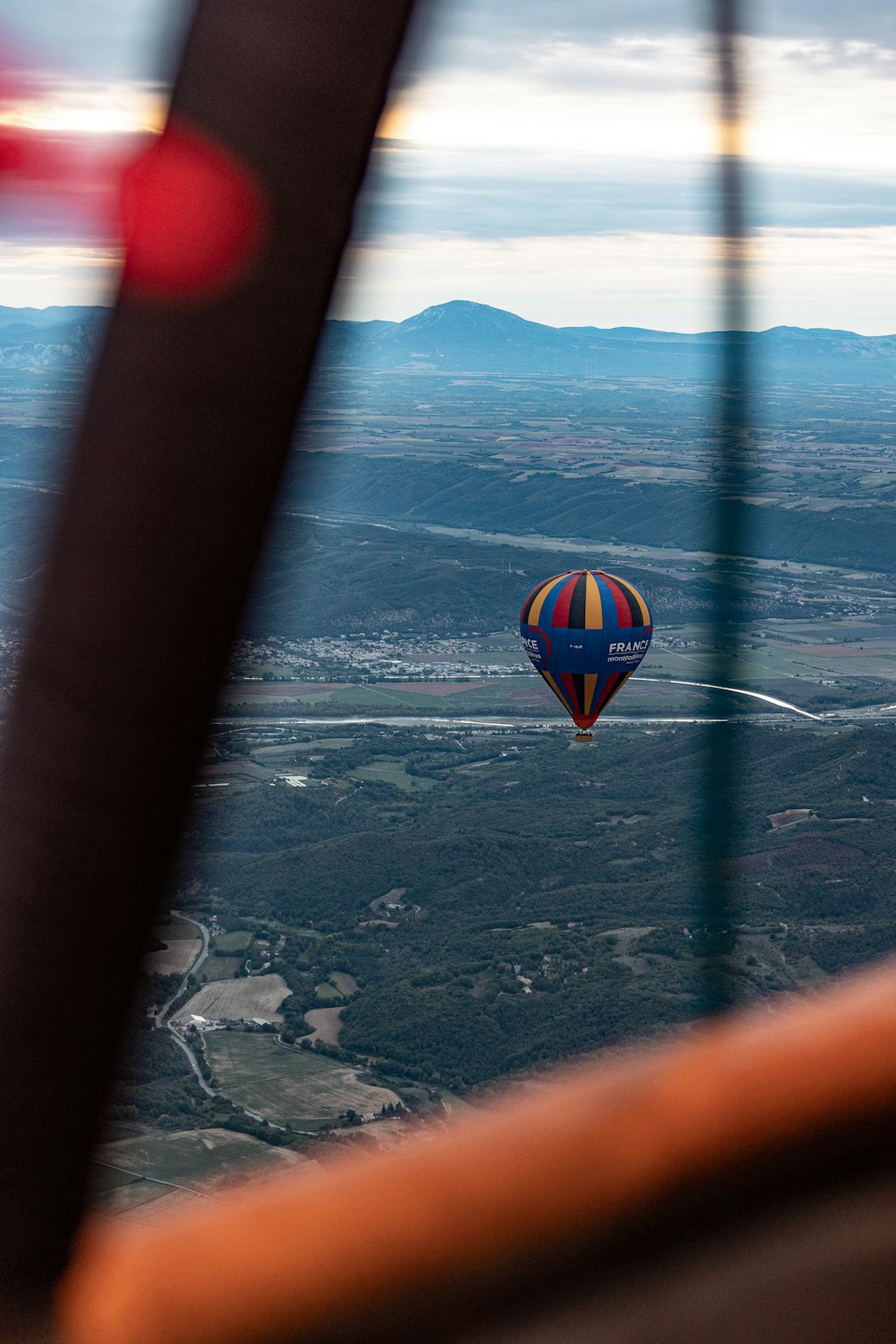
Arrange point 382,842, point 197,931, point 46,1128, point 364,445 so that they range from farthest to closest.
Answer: point 364,445 → point 382,842 → point 197,931 → point 46,1128

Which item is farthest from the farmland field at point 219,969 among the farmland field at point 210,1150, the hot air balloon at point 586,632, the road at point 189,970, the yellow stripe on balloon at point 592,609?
the yellow stripe on balloon at point 592,609

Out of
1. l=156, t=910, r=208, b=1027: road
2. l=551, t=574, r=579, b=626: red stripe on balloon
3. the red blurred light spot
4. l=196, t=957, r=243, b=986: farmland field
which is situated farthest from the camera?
l=196, t=957, r=243, b=986: farmland field

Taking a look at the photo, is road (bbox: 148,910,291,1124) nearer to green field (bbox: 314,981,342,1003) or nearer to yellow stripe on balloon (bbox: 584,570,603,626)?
green field (bbox: 314,981,342,1003)

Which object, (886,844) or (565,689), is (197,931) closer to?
(565,689)

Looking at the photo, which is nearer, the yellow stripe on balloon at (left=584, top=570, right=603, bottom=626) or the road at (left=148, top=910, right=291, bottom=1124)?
the road at (left=148, top=910, right=291, bottom=1124)

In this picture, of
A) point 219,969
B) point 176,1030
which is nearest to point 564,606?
point 176,1030

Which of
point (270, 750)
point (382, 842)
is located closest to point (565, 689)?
point (382, 842)

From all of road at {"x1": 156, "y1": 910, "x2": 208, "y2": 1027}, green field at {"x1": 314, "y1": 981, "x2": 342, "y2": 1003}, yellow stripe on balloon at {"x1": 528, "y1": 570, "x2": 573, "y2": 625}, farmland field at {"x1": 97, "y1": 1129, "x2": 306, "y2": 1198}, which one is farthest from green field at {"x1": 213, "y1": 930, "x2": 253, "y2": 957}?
yellow stripe on balloon at {"x1": 528, "y1": 570, "x2": 573, "y2": 625}
